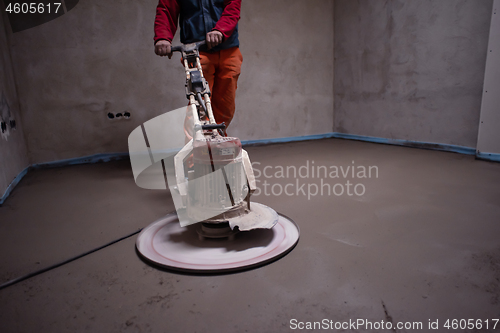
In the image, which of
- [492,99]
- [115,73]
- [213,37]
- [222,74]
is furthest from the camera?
[115,73]

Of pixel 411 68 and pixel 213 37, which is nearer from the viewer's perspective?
pixel 213 37

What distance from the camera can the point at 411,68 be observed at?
3617mm

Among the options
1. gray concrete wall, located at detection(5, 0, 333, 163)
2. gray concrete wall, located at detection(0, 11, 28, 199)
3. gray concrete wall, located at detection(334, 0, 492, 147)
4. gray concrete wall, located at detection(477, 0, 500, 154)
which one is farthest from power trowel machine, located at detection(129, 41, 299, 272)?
gray concrete wall, located at detection(334, 0, 492, 147)

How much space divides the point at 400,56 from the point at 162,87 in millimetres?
2780

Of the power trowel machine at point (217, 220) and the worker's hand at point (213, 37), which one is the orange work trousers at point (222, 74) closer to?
the worker's hand at point (213, 37)

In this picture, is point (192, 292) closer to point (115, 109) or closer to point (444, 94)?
point (115, 109)

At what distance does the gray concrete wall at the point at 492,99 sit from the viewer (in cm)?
266

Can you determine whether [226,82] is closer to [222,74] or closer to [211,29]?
[222,74]

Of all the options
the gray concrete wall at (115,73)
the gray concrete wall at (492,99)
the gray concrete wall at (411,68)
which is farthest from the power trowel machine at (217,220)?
the gray concrete wall at (411,68)

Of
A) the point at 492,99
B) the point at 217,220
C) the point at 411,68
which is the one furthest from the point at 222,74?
the point at 411,68

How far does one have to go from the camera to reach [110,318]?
3.00 ft

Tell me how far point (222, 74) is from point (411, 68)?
253 centimetres

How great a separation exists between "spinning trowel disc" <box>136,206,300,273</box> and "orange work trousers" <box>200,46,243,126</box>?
3.56ft

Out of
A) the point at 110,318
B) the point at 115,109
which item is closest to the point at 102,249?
the point at 110,318
